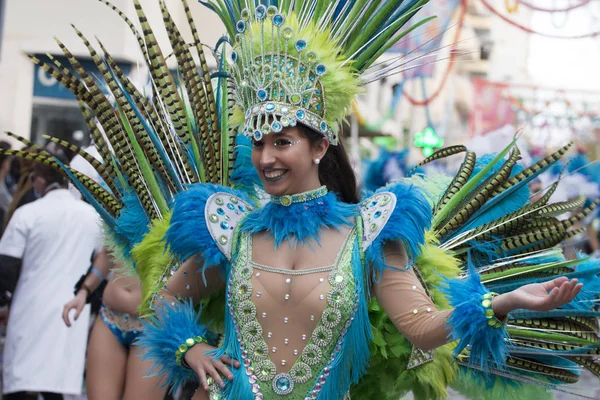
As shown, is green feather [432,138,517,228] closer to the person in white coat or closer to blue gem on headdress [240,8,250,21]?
blue gem on headdress [240,8,250,21]

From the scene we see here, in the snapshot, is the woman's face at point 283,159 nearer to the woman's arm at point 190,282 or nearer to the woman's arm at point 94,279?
the woman's arm at point 190,282

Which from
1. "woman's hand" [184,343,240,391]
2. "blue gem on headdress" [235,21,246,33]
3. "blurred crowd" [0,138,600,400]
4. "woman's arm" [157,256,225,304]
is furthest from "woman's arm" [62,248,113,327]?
"blue gem on headdress" [235,21,246,33]

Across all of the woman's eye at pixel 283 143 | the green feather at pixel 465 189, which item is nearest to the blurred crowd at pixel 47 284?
the green feather at pixel 465 189

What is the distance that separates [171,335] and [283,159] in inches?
27.3

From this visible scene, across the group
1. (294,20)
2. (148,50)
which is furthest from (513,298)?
(148,50)

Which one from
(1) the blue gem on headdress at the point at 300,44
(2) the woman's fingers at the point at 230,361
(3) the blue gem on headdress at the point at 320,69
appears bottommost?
(2) the woman's fingers at the point at 230,361

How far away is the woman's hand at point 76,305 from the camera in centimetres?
552

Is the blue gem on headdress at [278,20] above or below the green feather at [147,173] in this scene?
above

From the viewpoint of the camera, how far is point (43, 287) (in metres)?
6.09

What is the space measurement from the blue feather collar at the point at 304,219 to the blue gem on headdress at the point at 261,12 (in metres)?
0.62

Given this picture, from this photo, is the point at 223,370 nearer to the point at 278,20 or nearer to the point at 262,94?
the point at 262,94

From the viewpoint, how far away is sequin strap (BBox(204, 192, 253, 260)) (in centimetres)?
329

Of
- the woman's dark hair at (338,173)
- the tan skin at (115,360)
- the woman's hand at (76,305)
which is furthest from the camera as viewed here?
the woman's hand at (76,305)

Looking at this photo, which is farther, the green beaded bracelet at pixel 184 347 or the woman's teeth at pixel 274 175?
the green beaded bracelet at pixel 184 347
